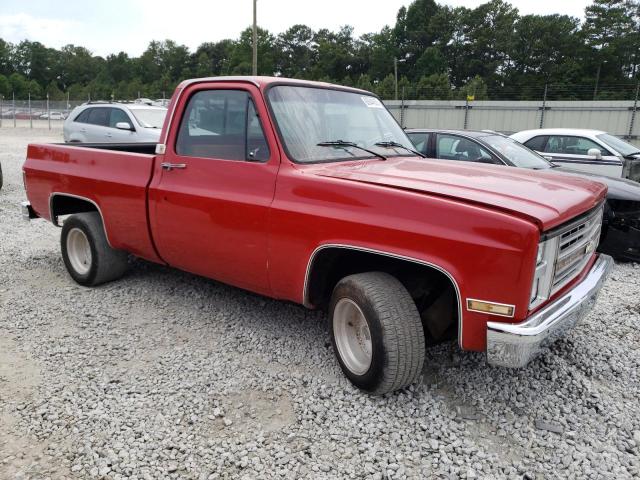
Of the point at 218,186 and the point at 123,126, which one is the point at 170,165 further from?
the point at 123,126

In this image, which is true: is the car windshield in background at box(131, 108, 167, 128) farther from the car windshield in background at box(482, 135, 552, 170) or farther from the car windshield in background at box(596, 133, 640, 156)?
the car windshield in background at box(596, 133, 640, 156)

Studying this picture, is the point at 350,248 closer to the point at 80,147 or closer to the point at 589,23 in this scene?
the point at 80,147

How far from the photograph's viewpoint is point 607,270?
3.59m

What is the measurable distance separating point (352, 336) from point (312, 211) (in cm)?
85

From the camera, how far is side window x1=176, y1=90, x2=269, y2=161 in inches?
146

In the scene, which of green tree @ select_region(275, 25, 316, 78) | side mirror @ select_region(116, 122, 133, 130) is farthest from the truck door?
green tree @ select_region(275, 25, 316, 78)

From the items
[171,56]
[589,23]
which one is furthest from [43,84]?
[589,23]

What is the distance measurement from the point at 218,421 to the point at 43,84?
4609 inches

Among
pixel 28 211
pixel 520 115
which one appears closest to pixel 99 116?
pixel 28 211

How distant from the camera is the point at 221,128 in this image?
3945mm

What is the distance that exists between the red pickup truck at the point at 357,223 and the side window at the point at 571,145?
675cm

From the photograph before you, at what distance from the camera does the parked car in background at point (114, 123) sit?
10898mm

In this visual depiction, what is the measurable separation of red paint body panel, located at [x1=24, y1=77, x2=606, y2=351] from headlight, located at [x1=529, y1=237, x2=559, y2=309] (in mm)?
98

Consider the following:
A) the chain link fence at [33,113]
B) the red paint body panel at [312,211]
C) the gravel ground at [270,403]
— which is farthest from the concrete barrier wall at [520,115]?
the chain link fence at [33,113]
